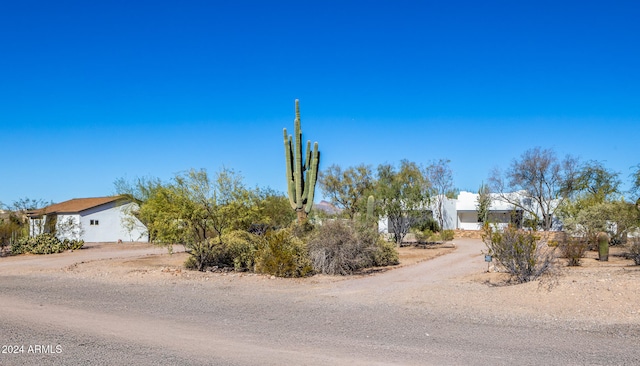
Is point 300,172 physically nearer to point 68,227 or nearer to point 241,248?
point 241,248

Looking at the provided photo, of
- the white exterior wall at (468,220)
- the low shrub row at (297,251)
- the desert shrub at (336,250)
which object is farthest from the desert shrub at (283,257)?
the white exterior wall at (468,220)

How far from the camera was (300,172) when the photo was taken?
961 inches

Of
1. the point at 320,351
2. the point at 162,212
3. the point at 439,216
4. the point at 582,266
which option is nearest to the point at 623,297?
the point at 320,351

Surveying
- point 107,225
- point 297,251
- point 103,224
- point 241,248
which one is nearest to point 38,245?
point 103,224

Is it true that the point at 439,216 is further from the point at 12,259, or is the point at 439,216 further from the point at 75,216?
the point at 12,259

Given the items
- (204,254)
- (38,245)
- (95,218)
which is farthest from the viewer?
(95,218)

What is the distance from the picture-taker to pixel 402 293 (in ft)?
46.8

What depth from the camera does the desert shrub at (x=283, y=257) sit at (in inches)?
729

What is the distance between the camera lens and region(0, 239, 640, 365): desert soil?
8.05 metres

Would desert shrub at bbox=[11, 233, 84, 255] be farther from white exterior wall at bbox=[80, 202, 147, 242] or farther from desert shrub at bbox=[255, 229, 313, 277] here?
desert shrub at bbox=[255, 229, 313, 277]

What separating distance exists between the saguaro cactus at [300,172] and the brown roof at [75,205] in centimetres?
2266

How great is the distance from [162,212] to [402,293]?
32.4 ft

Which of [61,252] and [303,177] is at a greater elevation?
[303,177]

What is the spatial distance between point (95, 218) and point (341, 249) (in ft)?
94.1
